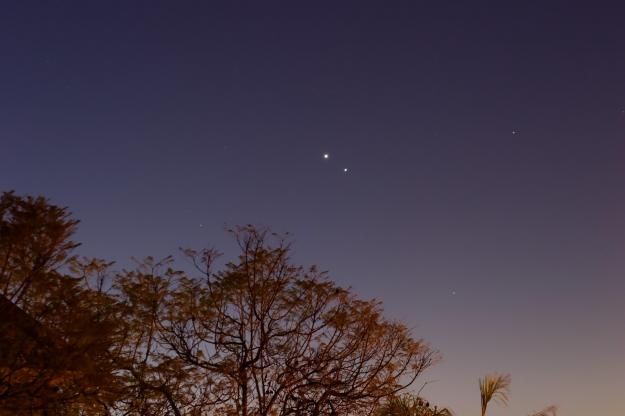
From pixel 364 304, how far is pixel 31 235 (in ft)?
32.1

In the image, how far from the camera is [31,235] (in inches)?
342

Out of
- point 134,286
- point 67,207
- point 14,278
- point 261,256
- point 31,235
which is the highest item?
point 261,256

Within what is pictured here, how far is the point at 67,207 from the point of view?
8.99 m

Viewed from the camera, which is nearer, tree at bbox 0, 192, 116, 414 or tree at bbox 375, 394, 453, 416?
tree at bbox 0, 192, 116, 414

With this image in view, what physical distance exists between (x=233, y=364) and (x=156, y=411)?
7.39 ft

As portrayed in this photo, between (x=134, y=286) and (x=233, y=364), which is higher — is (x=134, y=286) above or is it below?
above

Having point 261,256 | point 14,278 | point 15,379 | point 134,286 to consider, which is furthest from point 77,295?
point 261,256

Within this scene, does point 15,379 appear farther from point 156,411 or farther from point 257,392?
point 257,392

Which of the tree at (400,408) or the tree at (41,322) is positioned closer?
the tree at (41,322)

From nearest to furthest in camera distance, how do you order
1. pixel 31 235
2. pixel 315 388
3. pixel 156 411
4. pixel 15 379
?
pixel 15 379 → pixel 31 235 → pixel 156 411 → pixel 315 388

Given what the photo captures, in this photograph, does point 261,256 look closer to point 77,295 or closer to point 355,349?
point 355,349

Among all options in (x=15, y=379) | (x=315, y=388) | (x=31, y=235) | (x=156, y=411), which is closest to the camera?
(x=15, y=379)

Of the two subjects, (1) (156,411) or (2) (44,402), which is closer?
(2) (44,402)

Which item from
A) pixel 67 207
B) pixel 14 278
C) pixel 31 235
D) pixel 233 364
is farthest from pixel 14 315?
pixel 233 364
